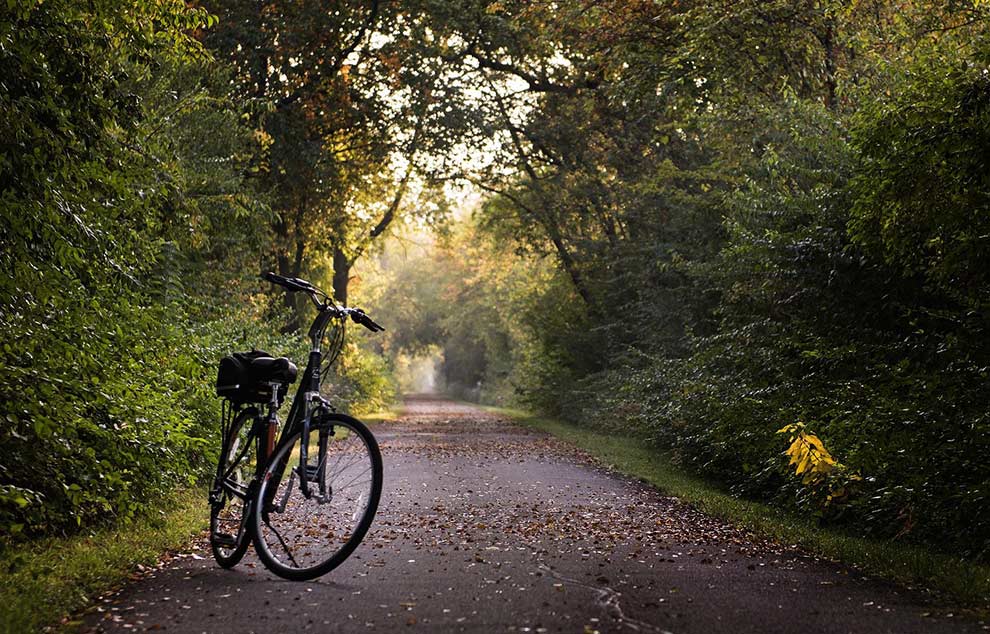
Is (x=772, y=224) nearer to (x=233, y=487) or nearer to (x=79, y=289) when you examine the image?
(x=233, y=487)

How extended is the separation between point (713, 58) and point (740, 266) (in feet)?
16.2

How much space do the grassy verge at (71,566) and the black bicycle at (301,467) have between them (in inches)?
25.9

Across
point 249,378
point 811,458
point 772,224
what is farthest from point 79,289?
point 772,224

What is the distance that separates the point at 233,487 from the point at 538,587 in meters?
2.21

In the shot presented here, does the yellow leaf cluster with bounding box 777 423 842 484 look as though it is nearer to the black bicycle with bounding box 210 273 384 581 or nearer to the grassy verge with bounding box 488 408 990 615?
the grassy verge with bounding box 488 408 990 615

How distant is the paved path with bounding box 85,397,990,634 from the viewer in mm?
4727

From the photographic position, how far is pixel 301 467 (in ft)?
19.4

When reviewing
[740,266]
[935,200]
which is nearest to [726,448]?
[740,266]

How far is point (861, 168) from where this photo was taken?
9.20m

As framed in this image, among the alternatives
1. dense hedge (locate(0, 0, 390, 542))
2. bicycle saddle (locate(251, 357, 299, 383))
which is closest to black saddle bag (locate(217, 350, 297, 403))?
bicycle saddle (locate(251, 357, 299, 383))

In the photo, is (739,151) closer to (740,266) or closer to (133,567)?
(740,266)

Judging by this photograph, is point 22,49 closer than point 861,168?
Yes

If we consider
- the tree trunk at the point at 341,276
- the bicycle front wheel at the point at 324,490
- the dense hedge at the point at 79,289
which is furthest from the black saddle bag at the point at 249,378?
the tree trunk at the point at 341,276

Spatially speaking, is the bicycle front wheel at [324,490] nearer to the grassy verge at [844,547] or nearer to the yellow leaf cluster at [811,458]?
the grassy verge at [844,547]
